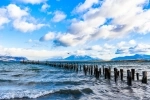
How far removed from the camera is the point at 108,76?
3297 cm

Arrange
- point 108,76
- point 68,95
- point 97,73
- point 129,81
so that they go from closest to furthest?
point 68,95 < point 129,81 < point 108,76 < point 97,73

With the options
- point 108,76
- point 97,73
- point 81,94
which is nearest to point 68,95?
point 81,94

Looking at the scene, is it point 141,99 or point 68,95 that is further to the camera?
point 68,95

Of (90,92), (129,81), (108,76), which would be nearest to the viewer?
(90,92)

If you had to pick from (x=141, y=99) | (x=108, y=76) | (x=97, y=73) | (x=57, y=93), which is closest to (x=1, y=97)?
(x=57, y=93)

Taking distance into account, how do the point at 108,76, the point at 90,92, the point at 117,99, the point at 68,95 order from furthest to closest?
the point at 108,76 < the point at 90,92 < the point at 68,95 < the point at 117,99

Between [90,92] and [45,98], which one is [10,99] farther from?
[90,92]

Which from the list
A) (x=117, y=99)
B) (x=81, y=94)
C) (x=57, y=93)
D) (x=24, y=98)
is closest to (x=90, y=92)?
(x=81, y=94)

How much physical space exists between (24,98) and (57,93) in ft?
10.2

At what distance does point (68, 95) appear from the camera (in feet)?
62.3

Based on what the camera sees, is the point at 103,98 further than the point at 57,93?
No

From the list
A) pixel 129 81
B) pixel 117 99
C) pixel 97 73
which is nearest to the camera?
pixel 117 99

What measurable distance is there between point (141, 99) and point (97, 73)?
19.4 meters

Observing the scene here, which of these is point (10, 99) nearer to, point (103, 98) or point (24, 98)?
point (24, 98)
